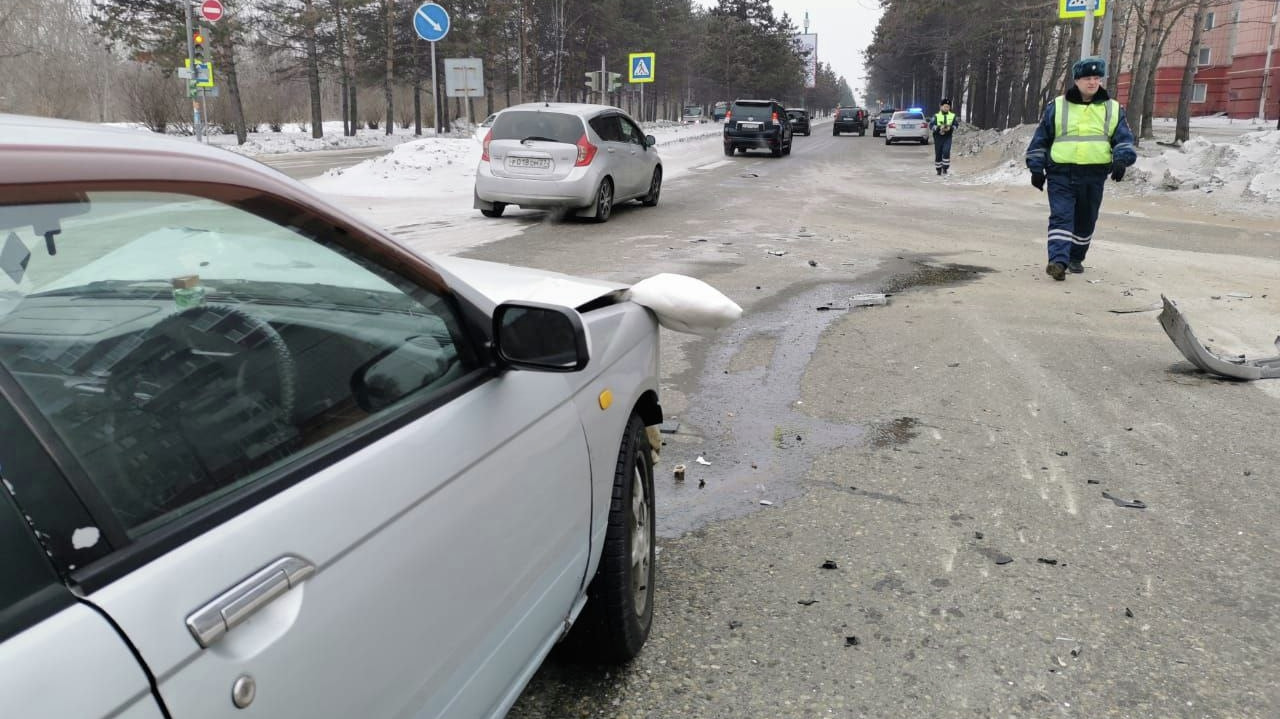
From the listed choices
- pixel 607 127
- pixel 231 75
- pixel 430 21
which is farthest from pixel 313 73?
pixel 607 127

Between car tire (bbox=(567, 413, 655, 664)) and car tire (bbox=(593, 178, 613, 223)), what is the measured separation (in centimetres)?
1188

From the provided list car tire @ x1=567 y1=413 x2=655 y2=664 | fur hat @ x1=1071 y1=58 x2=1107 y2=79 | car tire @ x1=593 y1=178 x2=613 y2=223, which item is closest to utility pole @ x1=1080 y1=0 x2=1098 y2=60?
fur hat @ x1=1071 y1=58 x2=1107 y2=79

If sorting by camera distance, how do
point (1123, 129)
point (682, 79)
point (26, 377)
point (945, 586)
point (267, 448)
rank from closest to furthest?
point (26, 377), point (267, 448), point (945, 586), point (1123, 129), point (682, 79)

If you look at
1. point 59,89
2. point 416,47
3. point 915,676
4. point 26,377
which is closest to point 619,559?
point 915,676

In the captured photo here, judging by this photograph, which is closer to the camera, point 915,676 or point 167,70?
point 915,676

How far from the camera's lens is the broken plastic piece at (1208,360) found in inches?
248

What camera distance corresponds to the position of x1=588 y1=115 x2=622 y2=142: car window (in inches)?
596

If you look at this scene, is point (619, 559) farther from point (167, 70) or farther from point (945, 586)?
point (167, 70)

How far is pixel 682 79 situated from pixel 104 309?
105127 millimetres

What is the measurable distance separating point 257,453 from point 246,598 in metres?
0.31

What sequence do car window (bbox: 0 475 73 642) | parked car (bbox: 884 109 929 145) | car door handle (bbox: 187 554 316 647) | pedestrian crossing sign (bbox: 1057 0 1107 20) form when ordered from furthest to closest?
parked car (bbox: 884 109 929 145) → pedestrian crossing sign (bbox: 1057 0 1107 20) → car door handle (bbox: 187 554 316 647) → car window (bbox: 0 475 73 642)

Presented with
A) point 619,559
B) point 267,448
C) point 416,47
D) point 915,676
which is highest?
point 416,47

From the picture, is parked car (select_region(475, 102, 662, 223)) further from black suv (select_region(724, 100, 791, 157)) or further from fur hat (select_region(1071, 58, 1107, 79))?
black suv (select_region(724, 100, 791, 157))

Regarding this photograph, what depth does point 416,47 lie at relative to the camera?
55906 mm
